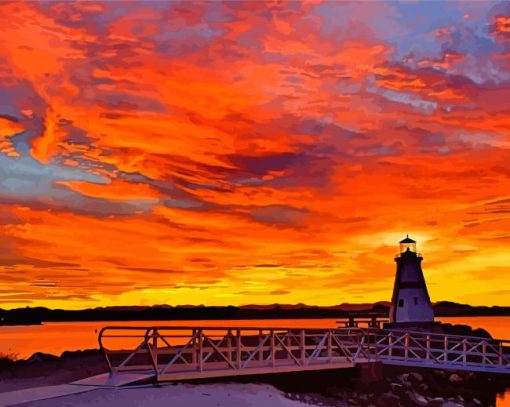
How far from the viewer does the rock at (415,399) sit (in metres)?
31.1

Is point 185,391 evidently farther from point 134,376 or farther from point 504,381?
point 504,381

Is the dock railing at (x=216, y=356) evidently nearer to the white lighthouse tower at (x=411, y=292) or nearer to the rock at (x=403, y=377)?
the rock at (x=403, y=377)

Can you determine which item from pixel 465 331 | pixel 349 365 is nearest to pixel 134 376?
pixel 349 365

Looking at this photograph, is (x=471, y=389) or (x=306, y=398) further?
(x=471, y=389)

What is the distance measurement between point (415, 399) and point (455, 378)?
1110 centimetres

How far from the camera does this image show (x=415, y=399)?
103 ft

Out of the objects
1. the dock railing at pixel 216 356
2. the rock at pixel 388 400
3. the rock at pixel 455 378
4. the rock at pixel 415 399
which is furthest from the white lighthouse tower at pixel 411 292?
the rock at pixel 388 400

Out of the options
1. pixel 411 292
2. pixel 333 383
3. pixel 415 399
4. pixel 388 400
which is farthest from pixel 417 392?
pixel 411 292

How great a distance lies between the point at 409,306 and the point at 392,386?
1407cm

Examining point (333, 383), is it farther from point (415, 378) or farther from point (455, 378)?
point (455, 378)

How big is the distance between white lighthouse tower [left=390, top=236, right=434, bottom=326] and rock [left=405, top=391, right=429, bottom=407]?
510 inches

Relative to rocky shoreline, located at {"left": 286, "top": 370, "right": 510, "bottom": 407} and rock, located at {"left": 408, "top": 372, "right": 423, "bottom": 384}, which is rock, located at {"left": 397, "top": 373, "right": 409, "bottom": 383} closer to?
rocky shoreline, located at {"left": 286, "top": 370, "right": 510, "bottom": 407}

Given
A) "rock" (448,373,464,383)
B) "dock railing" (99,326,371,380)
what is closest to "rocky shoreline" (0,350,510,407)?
"dock railing" (99,326,371,380)

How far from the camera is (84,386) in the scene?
70.3 feet
